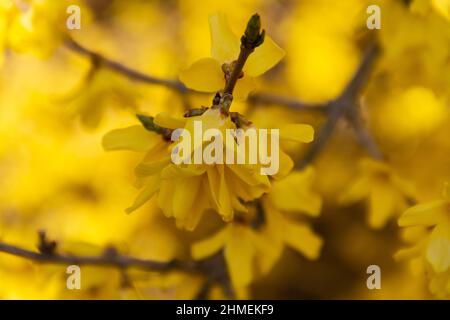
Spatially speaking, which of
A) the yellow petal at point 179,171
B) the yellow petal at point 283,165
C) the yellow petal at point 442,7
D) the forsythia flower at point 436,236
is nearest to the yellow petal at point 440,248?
the forsythia flower at point 436,236

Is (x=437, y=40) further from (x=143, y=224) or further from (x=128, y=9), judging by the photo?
(x=128, y=9)

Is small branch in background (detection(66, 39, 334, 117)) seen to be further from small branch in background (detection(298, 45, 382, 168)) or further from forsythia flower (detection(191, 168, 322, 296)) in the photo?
forsythia flower (detection(191, 168, 322, 296))

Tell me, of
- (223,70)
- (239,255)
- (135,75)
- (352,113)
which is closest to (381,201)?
(352,113)

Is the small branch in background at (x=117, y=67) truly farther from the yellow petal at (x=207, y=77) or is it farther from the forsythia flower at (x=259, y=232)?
the yellow petal at (x=207, y=77)

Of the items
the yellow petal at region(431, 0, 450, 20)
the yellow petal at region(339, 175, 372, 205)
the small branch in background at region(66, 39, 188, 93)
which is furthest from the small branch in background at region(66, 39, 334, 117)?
the yellow petal at region(431, 0, 450, 20)
